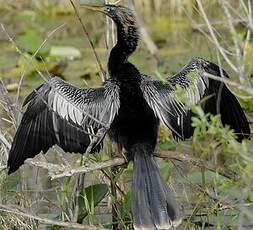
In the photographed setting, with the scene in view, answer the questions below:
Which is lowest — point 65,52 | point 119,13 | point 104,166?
point 65,52

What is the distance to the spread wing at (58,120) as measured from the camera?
495cm

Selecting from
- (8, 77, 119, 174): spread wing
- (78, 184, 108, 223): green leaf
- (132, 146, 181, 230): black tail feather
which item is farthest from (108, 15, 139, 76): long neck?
(78, 184, 108, 223): green leaf

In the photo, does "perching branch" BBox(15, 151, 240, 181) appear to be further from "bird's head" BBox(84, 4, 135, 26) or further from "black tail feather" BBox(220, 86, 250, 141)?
"bird's head" BBox(84, 4, 135, 26)

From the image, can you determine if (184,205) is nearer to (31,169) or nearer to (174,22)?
(31,169)

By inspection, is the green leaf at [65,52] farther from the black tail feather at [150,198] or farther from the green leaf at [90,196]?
the black tail feather at [150,198]

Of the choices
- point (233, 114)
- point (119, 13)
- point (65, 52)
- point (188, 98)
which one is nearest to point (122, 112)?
point (188, 98)

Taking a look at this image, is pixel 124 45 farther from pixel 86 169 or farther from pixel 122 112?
pixel 86 169

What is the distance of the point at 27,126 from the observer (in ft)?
16.6

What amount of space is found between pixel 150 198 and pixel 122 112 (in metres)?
0.56

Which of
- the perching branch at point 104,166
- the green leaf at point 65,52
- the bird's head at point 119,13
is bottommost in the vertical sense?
the green leaf at point 65,52

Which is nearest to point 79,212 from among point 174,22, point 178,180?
point 178,180

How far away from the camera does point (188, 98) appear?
4.85 m

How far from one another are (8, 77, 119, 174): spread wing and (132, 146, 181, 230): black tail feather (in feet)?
1.03

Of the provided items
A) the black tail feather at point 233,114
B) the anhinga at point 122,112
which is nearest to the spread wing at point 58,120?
the anhinga at point 122,112
